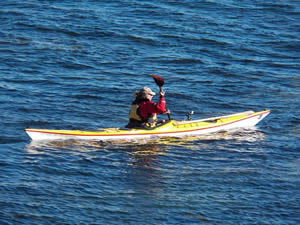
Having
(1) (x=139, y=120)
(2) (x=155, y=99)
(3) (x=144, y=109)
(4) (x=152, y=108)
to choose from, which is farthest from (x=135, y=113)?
(2) (x=155, y=99)

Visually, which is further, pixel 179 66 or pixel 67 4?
pixel 67 4

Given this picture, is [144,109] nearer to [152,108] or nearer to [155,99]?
[152,108]

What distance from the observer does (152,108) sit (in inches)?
556

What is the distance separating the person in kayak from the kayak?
18 cm

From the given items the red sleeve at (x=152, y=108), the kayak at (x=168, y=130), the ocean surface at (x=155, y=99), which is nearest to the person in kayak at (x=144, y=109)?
the red sleeve at (x=152, y=108)

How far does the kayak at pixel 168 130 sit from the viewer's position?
544 inches

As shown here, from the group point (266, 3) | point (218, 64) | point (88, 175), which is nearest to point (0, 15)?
point (218, 64)

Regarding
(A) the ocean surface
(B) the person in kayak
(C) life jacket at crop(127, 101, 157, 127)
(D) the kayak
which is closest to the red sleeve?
(B) the person in kayak

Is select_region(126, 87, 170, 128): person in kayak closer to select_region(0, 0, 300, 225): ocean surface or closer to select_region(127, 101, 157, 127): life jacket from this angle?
select_region(127, 101, 157, 127): life jacket

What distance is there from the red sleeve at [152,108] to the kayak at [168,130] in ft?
1.52

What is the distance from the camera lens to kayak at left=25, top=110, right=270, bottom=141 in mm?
13812

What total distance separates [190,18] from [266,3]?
4.89 meters

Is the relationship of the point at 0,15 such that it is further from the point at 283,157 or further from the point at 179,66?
the point at 283,157

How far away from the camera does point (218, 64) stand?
2217 centimetres
